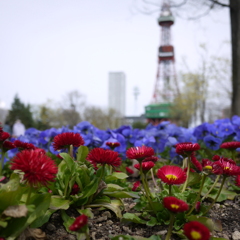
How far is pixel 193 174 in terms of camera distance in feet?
6.79

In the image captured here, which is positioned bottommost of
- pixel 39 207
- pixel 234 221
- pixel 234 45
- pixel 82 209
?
pixel 234 221

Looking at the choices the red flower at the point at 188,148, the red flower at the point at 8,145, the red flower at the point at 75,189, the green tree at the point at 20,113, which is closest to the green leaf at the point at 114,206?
the red flower at the point at 75,189

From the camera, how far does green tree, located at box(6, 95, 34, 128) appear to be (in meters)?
27.3

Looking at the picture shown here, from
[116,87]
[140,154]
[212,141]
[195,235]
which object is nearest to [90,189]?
[140,154]

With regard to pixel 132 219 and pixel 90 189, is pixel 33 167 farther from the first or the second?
pixel 132 219

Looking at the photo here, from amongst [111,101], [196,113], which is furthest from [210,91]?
[111,101]

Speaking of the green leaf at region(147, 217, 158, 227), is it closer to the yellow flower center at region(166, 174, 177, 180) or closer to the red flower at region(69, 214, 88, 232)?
the yellow flower center at region(166, 174, 177, 180)

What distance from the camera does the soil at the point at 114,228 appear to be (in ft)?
5.54

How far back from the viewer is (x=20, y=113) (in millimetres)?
27625

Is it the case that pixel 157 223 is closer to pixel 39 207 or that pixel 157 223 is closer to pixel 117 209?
pixel 117 209

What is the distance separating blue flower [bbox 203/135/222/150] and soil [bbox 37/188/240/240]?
179 cm

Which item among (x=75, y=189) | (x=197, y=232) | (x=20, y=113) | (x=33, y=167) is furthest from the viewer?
(x=20, y=113)

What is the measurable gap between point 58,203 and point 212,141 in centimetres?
272

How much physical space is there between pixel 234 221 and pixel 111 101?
2767 inches
